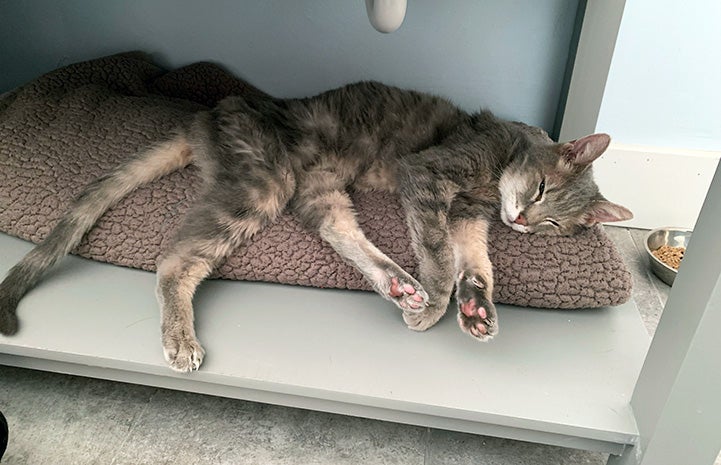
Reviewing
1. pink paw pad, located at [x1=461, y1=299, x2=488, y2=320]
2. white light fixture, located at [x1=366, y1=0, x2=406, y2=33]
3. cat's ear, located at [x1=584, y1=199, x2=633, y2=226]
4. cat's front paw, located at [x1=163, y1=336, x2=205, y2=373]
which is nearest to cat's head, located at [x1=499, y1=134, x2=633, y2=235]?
cat's ear, located at [x1=584, y1=199, x2=633, y2=226]

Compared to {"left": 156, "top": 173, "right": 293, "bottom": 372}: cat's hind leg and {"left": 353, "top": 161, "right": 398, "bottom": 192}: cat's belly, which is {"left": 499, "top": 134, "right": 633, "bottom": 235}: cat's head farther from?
{"left": 156, "top": 173, "right": 293, "bottom": 372}: cat's hind leg

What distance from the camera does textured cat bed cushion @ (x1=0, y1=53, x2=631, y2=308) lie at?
4.15ft

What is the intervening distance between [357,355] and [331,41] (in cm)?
109

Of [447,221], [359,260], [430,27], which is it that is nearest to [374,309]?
[359,260]

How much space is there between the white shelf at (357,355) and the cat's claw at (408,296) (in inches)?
2.7

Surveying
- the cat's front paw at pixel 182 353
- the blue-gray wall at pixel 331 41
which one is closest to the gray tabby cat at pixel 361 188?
the cat's front paw at pixel 182 353

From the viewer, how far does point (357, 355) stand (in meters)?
1.13

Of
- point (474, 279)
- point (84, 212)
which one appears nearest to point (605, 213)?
point (474, 279)

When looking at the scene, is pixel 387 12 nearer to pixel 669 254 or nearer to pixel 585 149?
pixel 585 149

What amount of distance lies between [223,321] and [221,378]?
139 mm

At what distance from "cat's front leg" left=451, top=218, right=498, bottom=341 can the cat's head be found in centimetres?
9

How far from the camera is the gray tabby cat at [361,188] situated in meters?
1.19

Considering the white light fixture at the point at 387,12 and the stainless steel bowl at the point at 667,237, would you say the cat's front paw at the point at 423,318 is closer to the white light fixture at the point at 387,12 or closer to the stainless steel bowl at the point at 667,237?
the white light fixture at the point at 387,12

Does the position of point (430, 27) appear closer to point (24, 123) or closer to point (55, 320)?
point (24, 123)
